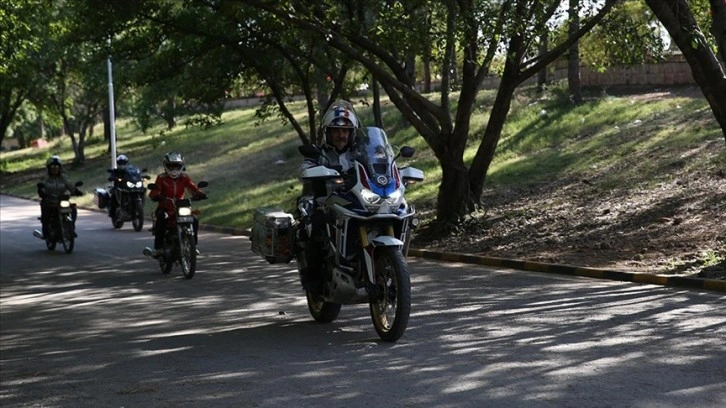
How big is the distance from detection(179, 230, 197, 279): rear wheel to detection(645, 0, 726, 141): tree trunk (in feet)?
23.4

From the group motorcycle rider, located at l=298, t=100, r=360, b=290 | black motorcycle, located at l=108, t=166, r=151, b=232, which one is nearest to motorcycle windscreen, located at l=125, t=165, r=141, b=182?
black motorcycle, located at l=108, t=166, r=151, b=232

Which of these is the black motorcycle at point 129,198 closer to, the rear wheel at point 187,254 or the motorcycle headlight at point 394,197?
the rear wheel at point 187,254

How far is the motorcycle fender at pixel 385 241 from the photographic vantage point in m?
9.48

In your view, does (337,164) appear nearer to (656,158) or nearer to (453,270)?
(453,270)

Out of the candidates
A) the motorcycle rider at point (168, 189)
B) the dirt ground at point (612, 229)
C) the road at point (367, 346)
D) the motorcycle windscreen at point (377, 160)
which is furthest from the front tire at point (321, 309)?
the motorcycle rider at point (168, 189)

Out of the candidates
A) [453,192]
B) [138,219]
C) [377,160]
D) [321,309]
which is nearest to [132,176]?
[138,219]

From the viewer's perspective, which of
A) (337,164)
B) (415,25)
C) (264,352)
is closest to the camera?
(264,352)

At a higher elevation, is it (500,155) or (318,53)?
(318,53)

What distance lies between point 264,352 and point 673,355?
10.9ft

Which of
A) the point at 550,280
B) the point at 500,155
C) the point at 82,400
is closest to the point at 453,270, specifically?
the point at 550,280

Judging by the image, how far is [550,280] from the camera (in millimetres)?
14547

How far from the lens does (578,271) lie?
1527 cm

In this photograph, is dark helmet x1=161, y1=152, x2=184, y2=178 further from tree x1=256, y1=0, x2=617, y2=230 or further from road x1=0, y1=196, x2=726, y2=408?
tree x1=256, y1=0, x2=617, y2=230

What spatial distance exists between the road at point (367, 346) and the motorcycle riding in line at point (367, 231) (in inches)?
14.8
